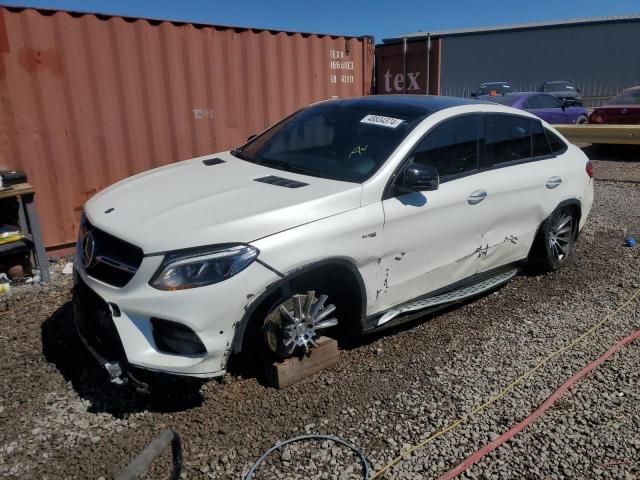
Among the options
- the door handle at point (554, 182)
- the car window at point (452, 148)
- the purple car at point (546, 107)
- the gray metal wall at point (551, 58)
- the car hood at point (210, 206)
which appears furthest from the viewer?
the gray metal wall at point (551, 58)

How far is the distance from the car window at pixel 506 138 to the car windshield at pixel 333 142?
0.80 m

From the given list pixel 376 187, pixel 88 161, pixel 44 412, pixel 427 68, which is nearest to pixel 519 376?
pixel 376 187

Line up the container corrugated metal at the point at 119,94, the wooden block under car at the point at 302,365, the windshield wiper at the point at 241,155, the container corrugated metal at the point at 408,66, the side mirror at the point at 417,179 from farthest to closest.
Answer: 1. the container corrugated metal at the point at 408,66
2. the container corrugated metal at the point at 119,94
3. the windshield wiper at the point at 241,155
4. the side mirror at the point at 417,179
5. the wooden block under car at the point at 302,365

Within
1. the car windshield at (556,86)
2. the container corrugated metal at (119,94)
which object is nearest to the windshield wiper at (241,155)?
the container corrugated metal at (119,94)

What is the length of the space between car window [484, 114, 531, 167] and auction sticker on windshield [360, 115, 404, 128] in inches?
34.8

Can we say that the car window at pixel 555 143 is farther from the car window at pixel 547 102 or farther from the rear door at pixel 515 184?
the car window at pixel 547 102

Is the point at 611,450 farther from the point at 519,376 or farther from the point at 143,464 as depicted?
the point at 143,464

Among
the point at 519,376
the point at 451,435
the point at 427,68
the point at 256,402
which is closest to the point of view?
the point at 451,435

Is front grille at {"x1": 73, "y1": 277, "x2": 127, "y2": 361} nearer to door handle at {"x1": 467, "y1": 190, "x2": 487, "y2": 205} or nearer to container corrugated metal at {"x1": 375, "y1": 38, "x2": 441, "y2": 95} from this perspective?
door handle at {"x1": 467, "y1": 190, "x2": 487, "y2": 205}

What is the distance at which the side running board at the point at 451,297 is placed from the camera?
367 centimetres

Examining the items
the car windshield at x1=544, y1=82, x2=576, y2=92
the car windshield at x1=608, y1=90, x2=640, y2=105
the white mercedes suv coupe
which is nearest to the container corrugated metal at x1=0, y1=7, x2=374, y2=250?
the white mercedes suv coupe

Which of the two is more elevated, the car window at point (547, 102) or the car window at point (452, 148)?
the car window at point (452, 148)

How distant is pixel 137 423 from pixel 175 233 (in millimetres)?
1112

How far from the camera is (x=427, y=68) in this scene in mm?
8484
